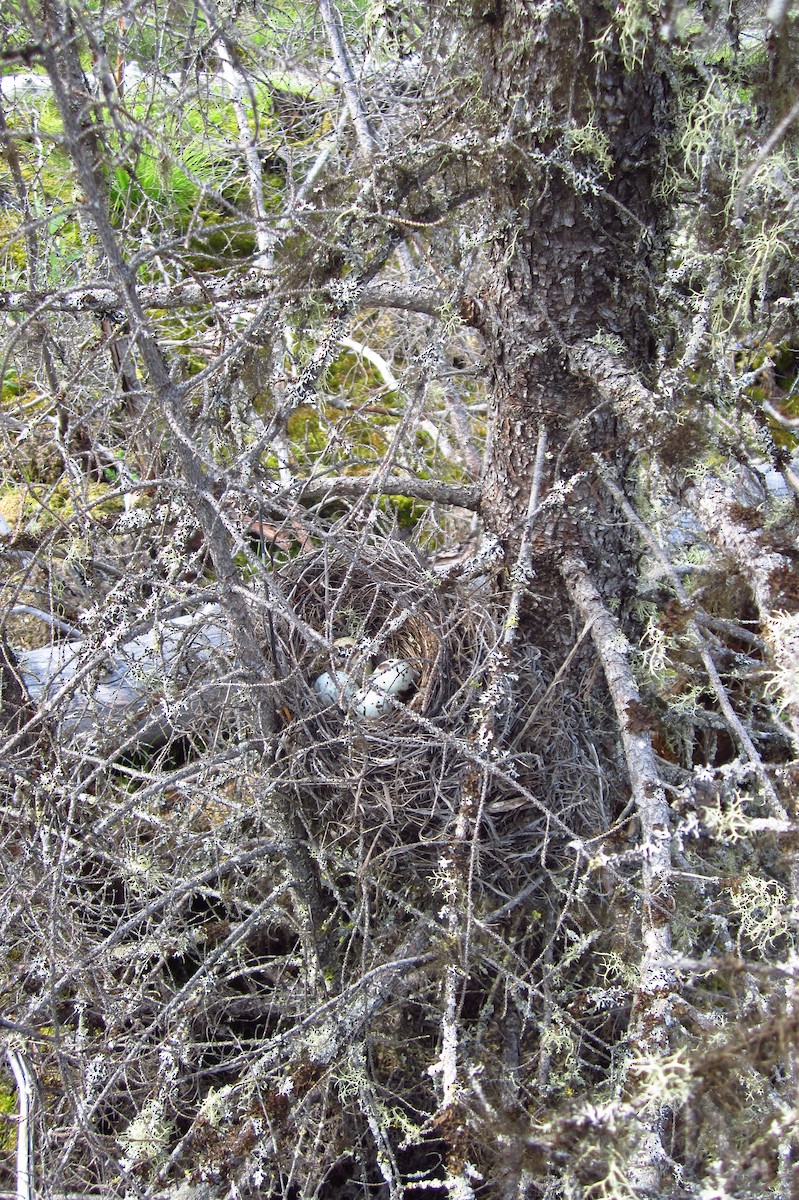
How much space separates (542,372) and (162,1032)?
1810mm

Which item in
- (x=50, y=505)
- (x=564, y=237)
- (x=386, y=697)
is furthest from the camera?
(x=50, y=505)

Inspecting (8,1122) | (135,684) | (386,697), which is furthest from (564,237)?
(8,1122)

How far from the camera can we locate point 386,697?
6.39 ft

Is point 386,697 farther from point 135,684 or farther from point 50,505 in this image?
point 50,505

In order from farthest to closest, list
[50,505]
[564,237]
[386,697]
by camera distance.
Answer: [50,505]
[386,697]
[564,237]

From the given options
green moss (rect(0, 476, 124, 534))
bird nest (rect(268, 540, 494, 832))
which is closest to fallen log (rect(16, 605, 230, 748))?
bird nest (rect(268, 540, 494, 832))

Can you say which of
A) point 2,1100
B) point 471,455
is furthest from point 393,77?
point 2,1100

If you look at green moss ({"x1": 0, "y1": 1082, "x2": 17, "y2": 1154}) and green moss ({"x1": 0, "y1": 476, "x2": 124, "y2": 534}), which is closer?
green moss ({"x1": 0, "y1": 1082, "x2": 17, "y2": 1154})

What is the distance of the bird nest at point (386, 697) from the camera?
6.52 feet

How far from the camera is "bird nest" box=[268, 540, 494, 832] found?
6.52ft

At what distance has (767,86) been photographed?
149 cm

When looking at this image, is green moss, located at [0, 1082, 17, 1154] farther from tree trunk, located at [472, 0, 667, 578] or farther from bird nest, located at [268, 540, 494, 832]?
tree trunk, located at [472, 0, 667, 578]

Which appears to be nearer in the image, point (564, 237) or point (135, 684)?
point (564, 237)

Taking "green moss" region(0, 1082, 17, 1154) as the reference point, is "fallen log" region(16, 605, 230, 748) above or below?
above
